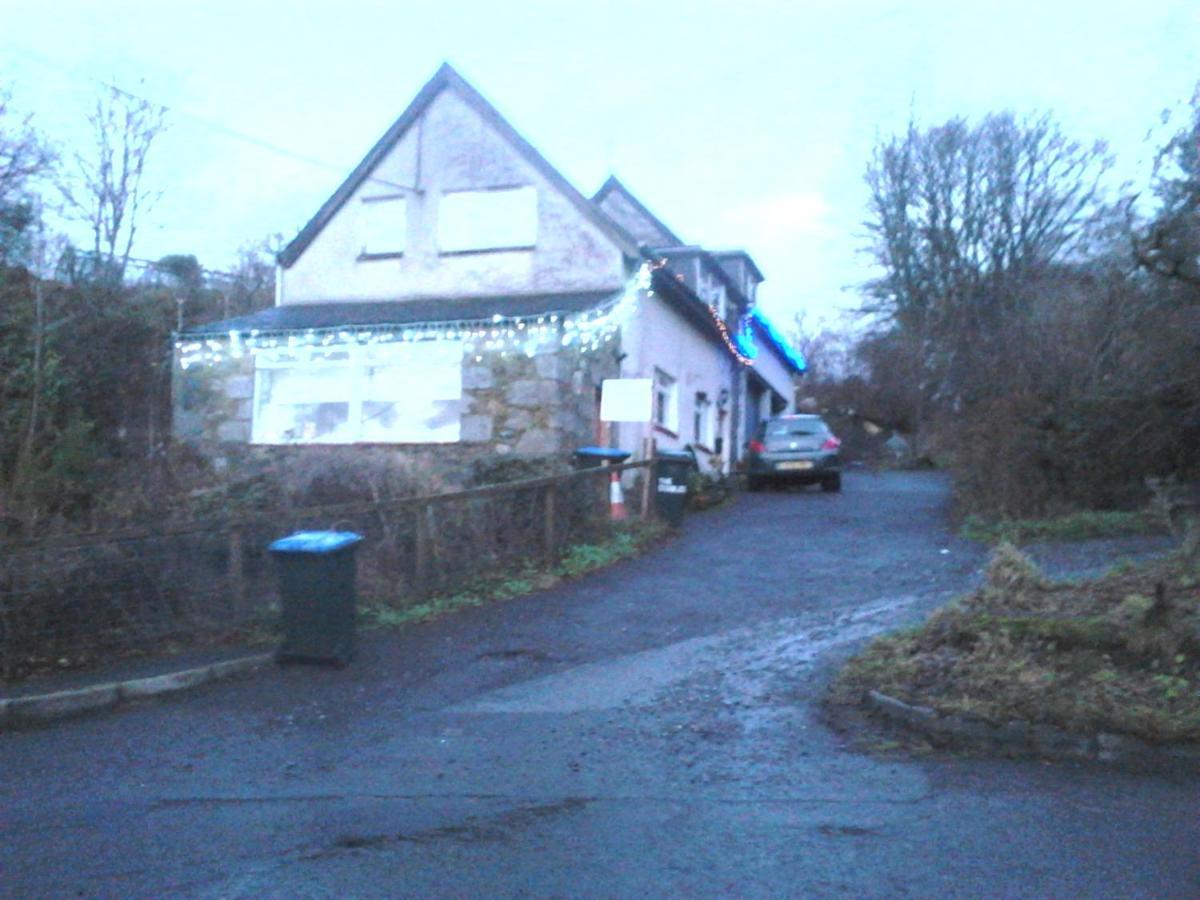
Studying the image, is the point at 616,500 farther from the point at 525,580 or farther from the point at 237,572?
the point at 237,572

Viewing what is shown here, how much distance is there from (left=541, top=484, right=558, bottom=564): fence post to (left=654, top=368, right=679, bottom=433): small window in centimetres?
869

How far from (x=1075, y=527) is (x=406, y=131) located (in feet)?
41.3

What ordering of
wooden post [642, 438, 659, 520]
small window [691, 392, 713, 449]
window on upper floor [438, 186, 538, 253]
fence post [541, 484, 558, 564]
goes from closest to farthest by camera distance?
fence post [541, 484, 558, 564] → wooden post [642, 438, 659, 520] → window on upper floor [438, 186, 538, 253] → small window [691, 392, 713, 449]

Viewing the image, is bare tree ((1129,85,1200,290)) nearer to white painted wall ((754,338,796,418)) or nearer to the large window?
the large window

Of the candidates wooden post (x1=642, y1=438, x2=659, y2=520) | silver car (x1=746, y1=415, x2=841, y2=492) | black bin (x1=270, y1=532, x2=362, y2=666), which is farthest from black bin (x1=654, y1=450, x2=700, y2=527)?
silver car (x1=746, y1=415, x2=841, y2=492)

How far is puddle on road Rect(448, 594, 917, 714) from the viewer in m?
9.82

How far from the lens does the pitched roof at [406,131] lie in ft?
71.0

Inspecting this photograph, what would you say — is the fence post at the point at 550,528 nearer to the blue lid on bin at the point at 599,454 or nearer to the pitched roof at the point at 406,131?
the blue lid on bin at the point at 599,454

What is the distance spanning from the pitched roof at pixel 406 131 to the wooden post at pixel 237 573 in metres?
10.7

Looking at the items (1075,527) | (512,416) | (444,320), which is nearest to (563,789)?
(1075,527)

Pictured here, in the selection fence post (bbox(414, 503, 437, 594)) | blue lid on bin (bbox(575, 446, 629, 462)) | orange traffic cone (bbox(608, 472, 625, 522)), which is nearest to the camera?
fence post (bbox(414, 503, 437, 594))

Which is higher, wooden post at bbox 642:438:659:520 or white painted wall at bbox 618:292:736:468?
white painted wall at bbox 618:292:736:468

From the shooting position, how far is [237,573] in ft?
39.9

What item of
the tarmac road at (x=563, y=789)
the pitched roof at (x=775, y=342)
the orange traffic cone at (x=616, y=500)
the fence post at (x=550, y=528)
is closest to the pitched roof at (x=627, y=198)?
the pitched roof at (x=775, y=342)
